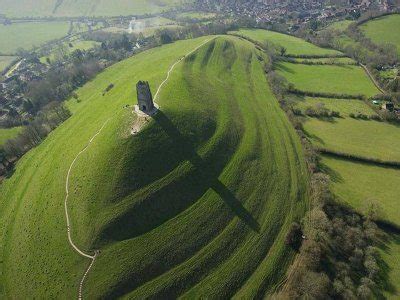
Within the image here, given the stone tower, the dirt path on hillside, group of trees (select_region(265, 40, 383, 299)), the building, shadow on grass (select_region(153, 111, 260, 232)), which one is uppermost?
the stone tower

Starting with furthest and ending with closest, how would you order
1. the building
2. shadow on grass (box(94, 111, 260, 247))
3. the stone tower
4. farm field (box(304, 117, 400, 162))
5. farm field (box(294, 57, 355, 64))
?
farm field (box(294, 57, 355, 64)) < the building < farm field (box(304, 117, 400, 162)) < the stone tower < shadow on grass (box(94, 111, 260, 247))

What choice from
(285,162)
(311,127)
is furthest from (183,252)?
(311,127)

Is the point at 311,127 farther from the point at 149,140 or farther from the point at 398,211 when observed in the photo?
the point at 149,140

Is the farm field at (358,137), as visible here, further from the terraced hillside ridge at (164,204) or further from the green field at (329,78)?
the green field at (329,78)

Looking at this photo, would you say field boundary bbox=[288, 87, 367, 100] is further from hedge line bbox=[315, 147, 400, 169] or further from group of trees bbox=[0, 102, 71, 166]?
group of trees bbox=[0, 102, 71, 166]

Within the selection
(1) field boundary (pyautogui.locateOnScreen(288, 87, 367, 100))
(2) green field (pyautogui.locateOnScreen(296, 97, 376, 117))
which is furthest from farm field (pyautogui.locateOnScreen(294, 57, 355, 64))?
(2) green field (pyautogui.locateOnScreen(296, 97, 376, 117))

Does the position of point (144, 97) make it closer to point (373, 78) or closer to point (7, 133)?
point (7, 133)
